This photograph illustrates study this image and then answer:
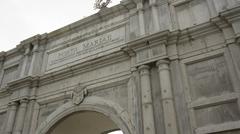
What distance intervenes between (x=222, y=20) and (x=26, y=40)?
8.45 metres

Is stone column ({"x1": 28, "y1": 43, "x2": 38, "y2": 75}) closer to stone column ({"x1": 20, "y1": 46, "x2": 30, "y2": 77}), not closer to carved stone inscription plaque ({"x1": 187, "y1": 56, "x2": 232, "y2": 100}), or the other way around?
stone column ({"x1": 20, "y1": 46, "x2": 30, "y2": 77})

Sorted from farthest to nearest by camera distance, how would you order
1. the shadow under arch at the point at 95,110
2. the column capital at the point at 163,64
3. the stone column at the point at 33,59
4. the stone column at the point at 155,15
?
the stone column at the point at 33,59 < the stone column at the point at 155,15 < the shadow under arch at the point at 95,110 < the column capital at the point at 163,64

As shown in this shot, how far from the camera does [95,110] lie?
8.20 m

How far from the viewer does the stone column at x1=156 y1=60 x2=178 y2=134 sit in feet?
20.8

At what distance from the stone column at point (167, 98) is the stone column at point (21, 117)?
551 centimetres

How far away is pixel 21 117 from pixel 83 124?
2378mm

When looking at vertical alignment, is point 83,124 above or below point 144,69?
below

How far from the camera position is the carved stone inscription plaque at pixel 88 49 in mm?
9172

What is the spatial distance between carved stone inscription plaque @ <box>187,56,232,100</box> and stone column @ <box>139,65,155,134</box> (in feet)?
3.88

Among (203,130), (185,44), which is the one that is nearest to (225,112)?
(203,130)

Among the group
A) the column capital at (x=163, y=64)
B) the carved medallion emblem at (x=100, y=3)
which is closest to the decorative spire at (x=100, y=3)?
the carved medallion emblem at (x=100, y=3)

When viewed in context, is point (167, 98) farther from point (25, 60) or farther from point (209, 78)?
point (25, 60)

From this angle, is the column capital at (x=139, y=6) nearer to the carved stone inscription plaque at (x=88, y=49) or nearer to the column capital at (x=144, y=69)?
the carved stone inscription plaque at (x=88, y=49)

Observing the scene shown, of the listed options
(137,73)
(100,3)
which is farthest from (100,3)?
(137,73)
